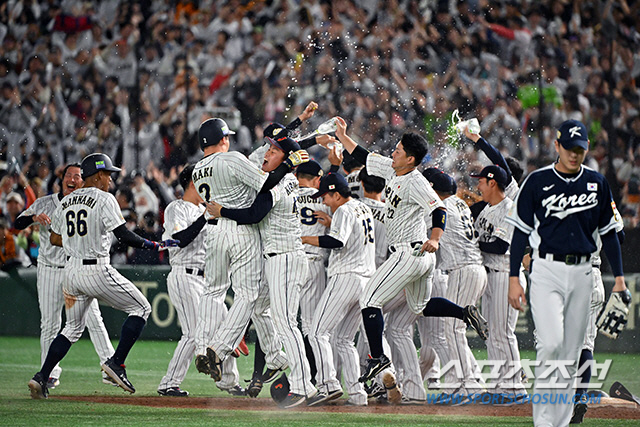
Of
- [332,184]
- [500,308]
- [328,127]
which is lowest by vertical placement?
[500,308]

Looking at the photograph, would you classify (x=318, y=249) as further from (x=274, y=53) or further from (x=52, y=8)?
(x=52, y=8)

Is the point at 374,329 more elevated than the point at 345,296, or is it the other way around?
the point at 345,296

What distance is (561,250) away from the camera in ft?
17.8

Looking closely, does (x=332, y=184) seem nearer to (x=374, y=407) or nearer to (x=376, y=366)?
(x=376, y=366)

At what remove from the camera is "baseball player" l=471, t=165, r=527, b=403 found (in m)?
7.80

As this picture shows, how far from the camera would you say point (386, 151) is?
13492 mm

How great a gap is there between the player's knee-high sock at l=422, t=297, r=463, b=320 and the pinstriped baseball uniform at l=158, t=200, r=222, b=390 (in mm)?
2142

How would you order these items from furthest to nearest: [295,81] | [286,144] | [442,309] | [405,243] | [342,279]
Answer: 1. [295,81]
2. [342,279]
3. [442,309]
4. [405,243]
5. [286,144]

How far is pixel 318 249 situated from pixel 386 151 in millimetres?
5639

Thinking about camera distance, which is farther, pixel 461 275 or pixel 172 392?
pixel 172 392

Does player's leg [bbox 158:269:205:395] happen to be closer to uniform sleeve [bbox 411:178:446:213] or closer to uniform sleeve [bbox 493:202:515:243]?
uniform sleeve [bbox 411:178:446:213]

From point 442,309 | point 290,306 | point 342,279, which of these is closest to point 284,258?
point 290,306

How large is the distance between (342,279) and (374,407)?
1.05m

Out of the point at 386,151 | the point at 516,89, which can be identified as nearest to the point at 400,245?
the point at 386,151
